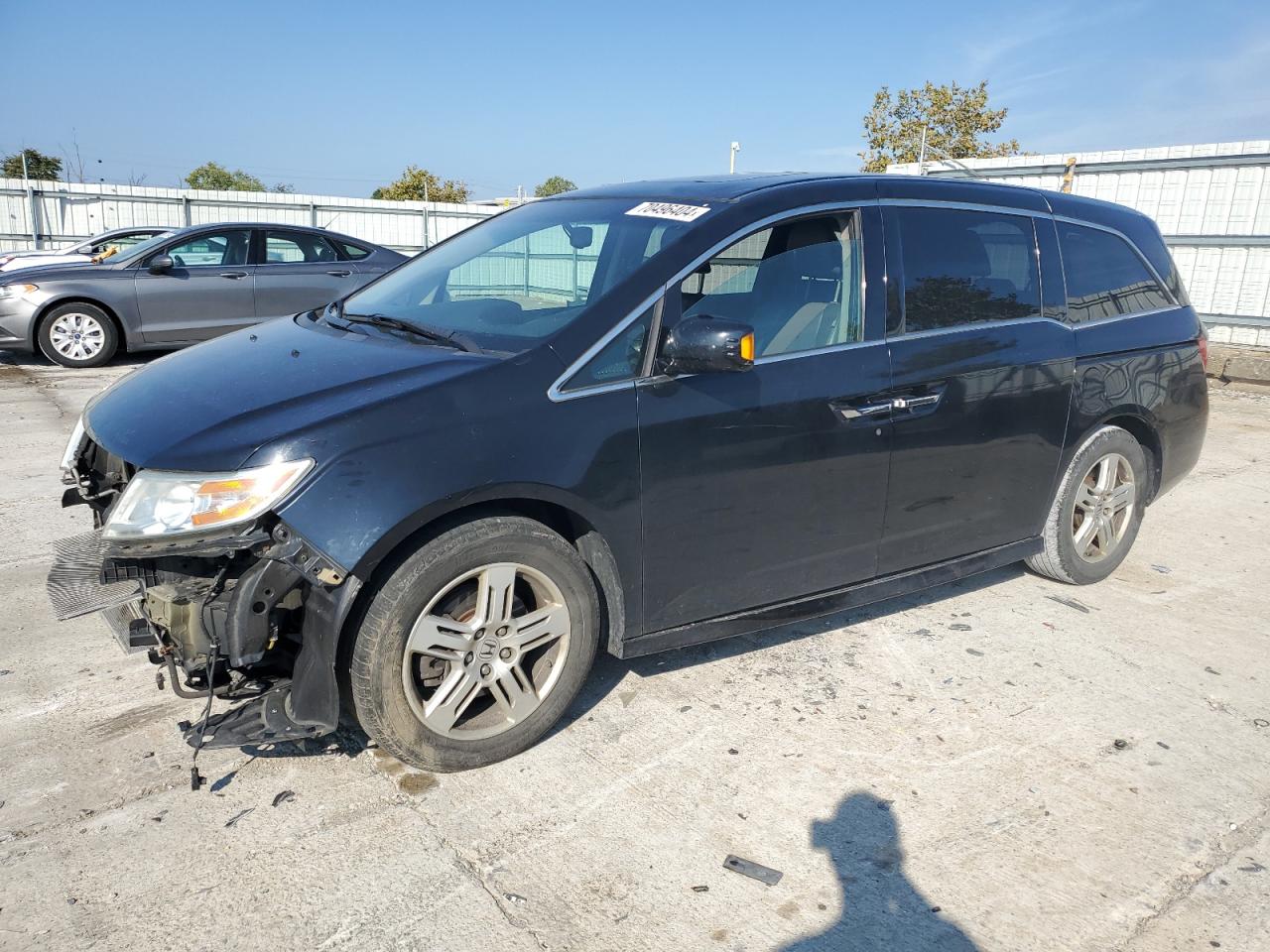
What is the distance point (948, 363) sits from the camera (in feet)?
12.4

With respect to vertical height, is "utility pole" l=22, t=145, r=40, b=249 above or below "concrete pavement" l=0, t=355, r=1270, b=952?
above

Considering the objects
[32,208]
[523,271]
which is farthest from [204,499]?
[32,208]

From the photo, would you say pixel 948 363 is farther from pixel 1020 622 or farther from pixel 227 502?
pixel 227 502

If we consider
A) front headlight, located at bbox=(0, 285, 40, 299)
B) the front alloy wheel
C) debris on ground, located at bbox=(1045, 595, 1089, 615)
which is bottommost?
debris on ground, located at bbox=(1045, 595, 1089, 615)

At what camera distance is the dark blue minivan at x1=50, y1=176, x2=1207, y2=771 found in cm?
267

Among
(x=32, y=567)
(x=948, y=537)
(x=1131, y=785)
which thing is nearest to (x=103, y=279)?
(x=32, y=567)

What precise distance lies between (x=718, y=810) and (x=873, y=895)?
519 millimetres

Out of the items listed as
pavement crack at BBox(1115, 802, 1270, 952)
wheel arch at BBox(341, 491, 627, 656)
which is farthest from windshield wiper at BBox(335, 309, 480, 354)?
pavement crack at BBox(1115, 802, 1270, 952)

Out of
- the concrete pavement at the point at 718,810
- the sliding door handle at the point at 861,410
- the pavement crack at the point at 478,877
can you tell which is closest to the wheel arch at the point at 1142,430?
the concrete pavement at the point at 718,810

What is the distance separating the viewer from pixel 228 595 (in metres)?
2.70

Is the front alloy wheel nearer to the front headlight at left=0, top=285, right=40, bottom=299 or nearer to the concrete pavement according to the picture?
the concrete pavement

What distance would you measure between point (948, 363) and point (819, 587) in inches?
40.4

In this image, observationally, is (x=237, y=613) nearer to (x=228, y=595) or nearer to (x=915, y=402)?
(x=228, y=595)

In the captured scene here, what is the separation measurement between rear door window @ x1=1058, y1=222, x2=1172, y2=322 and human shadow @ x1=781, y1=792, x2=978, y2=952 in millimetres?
2627
